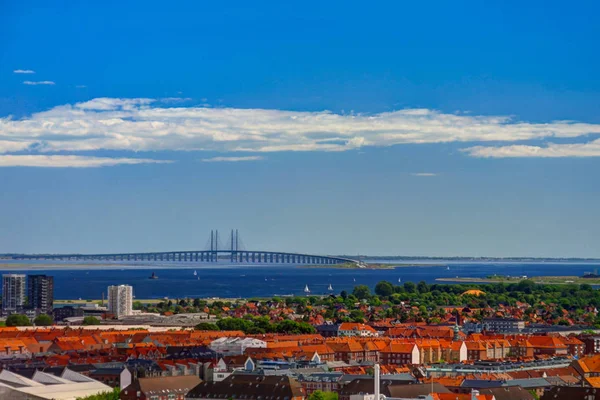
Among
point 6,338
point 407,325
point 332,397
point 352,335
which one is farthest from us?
point 407,325

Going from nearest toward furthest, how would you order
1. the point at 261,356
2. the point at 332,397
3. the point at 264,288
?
1. the point at 332,397
2. the point at 261,356
3. the point at 264,288

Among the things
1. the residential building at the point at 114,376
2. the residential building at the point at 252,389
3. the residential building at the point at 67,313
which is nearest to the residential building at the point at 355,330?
the residential building at the point at 67,313

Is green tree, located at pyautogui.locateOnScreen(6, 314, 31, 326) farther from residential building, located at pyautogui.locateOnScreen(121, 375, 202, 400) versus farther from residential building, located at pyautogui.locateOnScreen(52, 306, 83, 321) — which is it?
residential building, located at pyautogui.locateOnScreen(121, 375, 202, 400)

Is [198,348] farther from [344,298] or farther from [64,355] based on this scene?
[344,298]

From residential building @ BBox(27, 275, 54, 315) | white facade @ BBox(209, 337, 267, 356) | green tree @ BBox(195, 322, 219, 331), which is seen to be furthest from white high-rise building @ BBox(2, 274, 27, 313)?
white facade @ BBox(209, 337, 267, 356)

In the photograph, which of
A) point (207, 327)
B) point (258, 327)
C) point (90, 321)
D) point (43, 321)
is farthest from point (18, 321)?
point (258, 327)

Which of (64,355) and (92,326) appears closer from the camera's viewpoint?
(64,355)

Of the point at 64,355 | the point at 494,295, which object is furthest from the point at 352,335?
the point at 494,295
